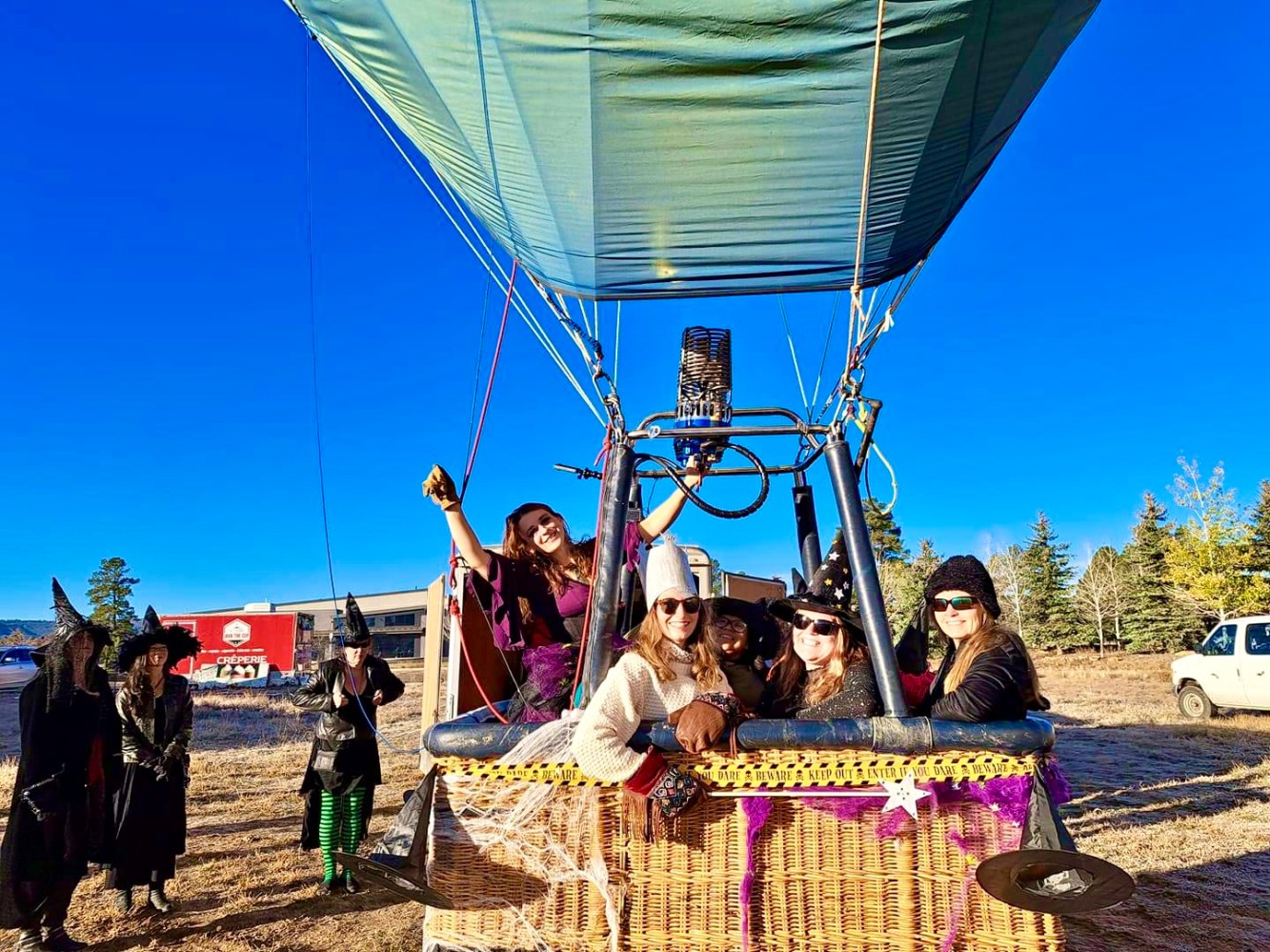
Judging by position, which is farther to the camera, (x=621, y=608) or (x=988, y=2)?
(x=621, y=608)

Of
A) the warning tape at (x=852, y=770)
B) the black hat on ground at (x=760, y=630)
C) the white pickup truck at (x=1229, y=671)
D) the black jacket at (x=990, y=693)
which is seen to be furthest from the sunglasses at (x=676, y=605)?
the white pickup truck at (x=1229, y=671)

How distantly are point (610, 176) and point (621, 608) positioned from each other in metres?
1.85

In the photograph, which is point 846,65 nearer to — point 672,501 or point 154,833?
point 672,501

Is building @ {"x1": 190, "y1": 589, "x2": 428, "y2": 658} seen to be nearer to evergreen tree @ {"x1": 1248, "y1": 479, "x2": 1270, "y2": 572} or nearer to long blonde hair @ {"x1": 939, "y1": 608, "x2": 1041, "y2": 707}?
evergreen tree @ {"x1": 1248, "y1": 479, "x2": 1270, "y2": 572}

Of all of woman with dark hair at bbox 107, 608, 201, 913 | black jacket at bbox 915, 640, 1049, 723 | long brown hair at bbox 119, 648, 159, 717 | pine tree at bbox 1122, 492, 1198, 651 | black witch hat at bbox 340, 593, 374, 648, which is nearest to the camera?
black jacket at bbox 915, 640, 1049, 723

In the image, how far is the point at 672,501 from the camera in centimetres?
388

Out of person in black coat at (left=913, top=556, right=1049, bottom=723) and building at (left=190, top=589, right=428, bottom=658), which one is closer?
person in black coat at (left=913, top=556, right=1049, bottom=723)

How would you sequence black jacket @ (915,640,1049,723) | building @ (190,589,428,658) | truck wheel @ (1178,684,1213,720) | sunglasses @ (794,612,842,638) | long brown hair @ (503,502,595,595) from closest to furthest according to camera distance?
black jacket @ (915,640,1049,723) → sunglasses @ (794,612,842,638) → long brown hair @ (503,502,595,595) → truck wheel @ (1178,684,1213,720) → building @ (190,589,428,658)

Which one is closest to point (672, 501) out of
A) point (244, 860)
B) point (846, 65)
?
point (846, 65)

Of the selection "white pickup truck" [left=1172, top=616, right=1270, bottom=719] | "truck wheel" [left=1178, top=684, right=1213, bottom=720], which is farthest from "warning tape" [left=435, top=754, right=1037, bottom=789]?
"truck wheel" [left=1178, top=684, right=1213, bottom=720]

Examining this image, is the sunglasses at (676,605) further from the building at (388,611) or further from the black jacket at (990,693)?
the building at (388,611)

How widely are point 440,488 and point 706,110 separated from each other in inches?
56.8

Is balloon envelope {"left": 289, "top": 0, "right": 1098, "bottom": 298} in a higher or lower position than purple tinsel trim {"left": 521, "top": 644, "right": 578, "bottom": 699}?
higher

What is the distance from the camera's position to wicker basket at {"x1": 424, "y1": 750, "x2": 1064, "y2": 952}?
1.90 meters
